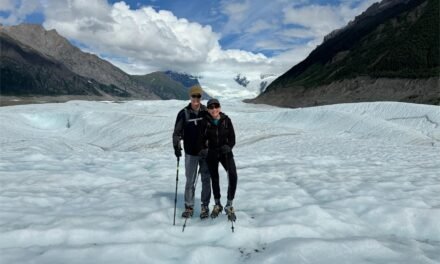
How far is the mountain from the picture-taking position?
370 feet

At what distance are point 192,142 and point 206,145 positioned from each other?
0.34 meters

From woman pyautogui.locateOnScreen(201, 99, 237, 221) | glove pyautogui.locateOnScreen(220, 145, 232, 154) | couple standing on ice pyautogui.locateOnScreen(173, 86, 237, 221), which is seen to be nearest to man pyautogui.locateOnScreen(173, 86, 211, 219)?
couple standing on ice pyautogui.locateOnScreen(173, 86, 237, 221)

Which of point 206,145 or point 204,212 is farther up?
point 206,145

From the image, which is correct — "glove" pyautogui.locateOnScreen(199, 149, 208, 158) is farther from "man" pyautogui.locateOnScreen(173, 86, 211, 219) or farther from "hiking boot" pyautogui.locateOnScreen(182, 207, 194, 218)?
"hiking boot" pyautogui.locateOnScreen(182, 207, 194, 218)

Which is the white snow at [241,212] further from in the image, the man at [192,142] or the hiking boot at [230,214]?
the man at [192,142]

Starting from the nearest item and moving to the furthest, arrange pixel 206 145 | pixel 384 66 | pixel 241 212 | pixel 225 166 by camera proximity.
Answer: pixel 206 145 < pixel 225 166 < pixel 241 212 < pixel 384 66

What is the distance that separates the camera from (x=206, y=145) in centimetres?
857

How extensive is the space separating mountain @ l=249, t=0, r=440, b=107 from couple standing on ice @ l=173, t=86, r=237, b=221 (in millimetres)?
94940

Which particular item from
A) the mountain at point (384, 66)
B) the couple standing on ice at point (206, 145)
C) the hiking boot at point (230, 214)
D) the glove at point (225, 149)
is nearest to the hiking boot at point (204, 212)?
the couple standing on ice at point (206, 145)

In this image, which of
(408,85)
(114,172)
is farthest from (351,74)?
(114,172)

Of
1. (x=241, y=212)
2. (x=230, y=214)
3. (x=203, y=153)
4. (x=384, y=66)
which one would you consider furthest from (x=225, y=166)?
(x=384, y=66)

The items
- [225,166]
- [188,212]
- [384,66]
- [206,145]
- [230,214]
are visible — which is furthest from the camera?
[384,66]

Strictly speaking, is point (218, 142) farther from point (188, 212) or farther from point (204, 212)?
point (188, 212)

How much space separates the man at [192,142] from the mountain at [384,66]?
95022 millimetres
